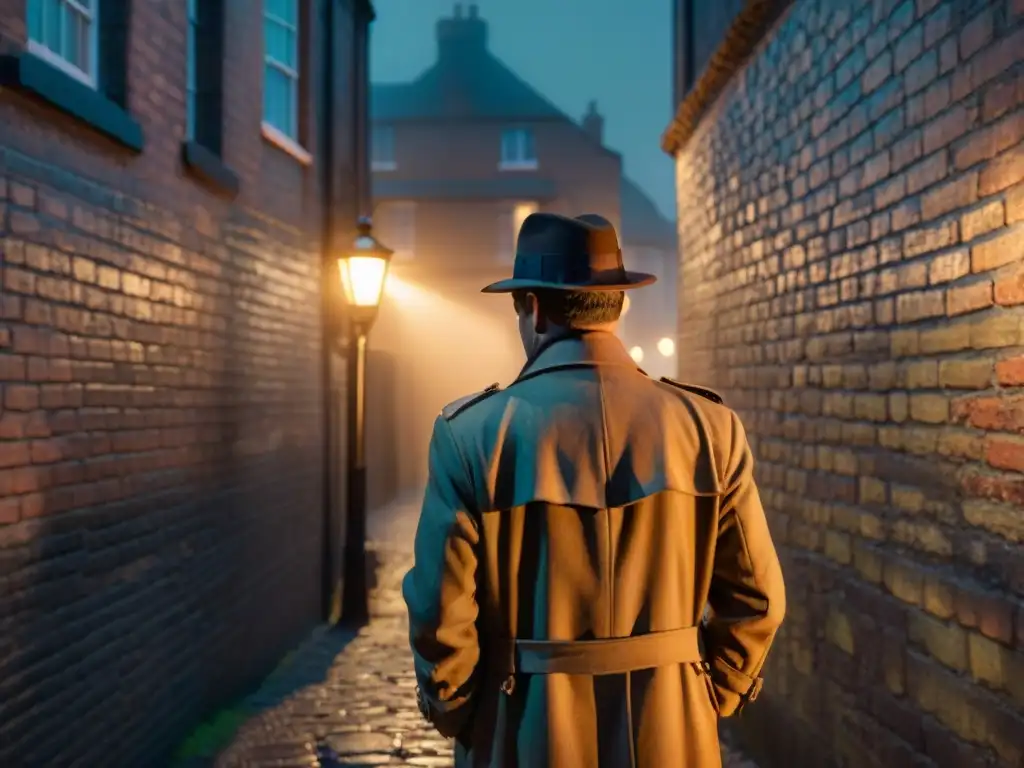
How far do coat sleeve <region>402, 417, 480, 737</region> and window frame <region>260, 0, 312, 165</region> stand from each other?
231 inches

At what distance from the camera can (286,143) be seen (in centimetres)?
783

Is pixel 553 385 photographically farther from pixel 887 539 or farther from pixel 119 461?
pixel 119 461

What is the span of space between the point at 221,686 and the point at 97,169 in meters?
3.33

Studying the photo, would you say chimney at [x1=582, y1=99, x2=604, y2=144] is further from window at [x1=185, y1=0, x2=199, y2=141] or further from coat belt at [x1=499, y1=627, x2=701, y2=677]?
coat belt at [x1=499, y1=627, x2=701, y2=677]

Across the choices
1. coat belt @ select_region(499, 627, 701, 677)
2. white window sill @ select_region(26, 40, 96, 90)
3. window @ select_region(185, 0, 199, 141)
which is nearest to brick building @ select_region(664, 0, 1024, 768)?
coat belt @ select_region(499, 627, 701, 677)

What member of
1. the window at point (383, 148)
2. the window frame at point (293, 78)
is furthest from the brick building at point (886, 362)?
the window at point (383, 148)

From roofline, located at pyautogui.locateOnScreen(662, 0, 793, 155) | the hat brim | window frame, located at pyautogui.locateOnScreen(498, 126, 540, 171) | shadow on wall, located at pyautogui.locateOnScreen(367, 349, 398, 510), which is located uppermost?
window frame, located at pyautogui.locateOnScreen(498, 126, 540, 171)

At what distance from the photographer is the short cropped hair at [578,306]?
93.4 inches

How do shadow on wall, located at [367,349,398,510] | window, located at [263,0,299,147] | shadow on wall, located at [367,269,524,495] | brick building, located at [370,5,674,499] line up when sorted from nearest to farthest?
window, located at [263,0,299,147]
shadow on wall, located at [367,349,398,510]
shadow on wall, located at [367,269,524,495]
brick building, located at [370,5,674,499]

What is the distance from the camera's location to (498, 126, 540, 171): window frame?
99.0 feet

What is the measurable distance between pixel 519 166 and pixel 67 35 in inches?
1028

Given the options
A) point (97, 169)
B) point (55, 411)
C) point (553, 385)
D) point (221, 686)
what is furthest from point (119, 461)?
point (553, 385)

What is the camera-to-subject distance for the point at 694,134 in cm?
715

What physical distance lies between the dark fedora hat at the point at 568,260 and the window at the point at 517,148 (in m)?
28.5
